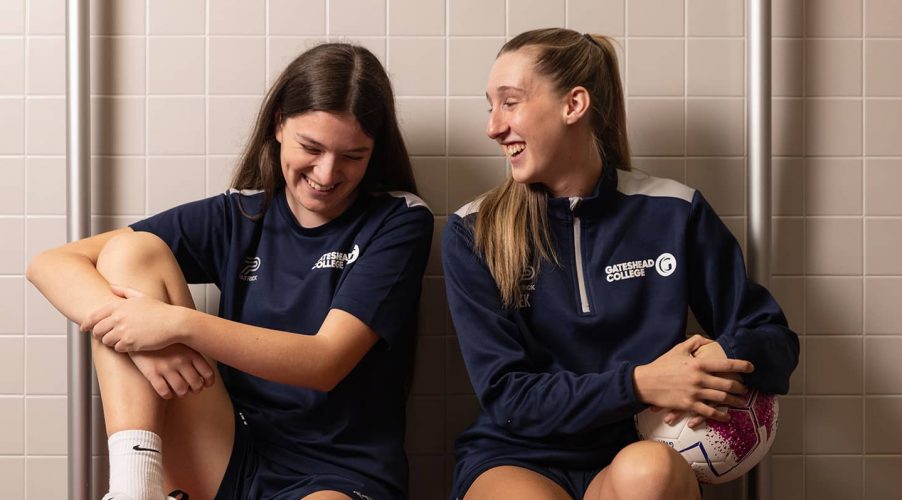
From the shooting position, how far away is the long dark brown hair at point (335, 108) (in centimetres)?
130

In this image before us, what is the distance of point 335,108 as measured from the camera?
1282 mm

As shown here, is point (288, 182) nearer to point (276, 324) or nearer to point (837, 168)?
point (276, 324)

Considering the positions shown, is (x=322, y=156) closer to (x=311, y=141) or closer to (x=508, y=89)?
(x=311, y=141)

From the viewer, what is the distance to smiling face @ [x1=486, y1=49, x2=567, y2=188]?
4.18 feet

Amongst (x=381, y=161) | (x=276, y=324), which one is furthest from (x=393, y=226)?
(x=276, y=324)

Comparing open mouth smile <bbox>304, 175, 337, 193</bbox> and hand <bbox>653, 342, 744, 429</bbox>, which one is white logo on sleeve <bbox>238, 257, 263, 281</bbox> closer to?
open mouth smile <bbox>304, 175, 337, 193</bbox>

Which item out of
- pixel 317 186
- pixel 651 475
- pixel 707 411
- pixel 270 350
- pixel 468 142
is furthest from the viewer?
pixel 468 142

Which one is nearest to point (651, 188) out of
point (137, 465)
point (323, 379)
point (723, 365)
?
point (723, 365)

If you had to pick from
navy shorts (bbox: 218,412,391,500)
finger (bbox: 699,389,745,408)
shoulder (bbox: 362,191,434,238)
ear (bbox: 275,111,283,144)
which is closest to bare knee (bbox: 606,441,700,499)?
finger (bbox: 699,389,745,408)

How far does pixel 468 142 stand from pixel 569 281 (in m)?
0.39

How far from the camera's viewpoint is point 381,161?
4.64 feet

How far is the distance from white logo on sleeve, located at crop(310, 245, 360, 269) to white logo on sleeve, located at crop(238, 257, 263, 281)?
11cm

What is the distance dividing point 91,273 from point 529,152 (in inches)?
27.3

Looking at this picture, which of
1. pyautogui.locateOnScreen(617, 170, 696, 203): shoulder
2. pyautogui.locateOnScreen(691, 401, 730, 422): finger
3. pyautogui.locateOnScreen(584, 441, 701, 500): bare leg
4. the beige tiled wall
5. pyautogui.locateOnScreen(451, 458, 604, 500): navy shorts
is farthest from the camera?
the beige tiled wall
